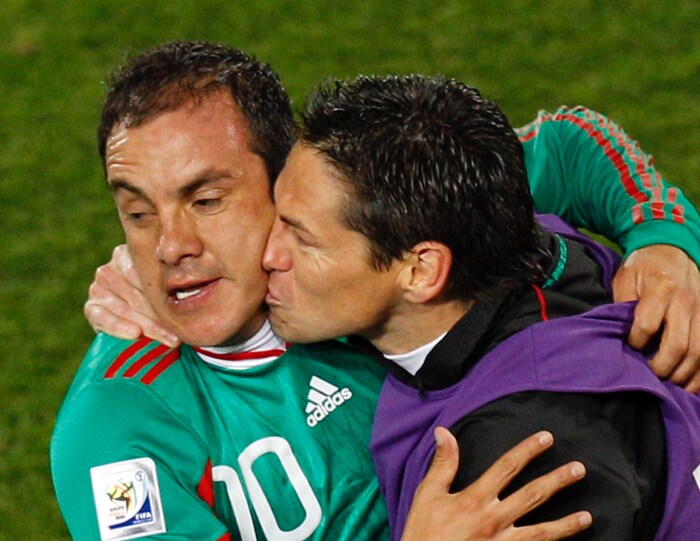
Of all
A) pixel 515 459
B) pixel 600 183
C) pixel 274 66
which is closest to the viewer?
pixel 515 459

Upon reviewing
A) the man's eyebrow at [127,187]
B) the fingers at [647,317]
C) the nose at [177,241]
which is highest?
the man's eyebrow at [127,187]

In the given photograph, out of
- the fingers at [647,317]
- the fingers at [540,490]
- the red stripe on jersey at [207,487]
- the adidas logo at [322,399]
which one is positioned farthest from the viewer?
the adidas logo at [322,399]

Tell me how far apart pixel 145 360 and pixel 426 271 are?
0.71 m

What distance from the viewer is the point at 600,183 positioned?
3.83 metres

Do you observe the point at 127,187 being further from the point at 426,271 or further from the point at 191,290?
the point at 426,271

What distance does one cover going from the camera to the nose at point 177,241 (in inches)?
130

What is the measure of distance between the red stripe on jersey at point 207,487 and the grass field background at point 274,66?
8.88ft

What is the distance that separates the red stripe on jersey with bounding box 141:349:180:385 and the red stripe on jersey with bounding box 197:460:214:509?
237mm

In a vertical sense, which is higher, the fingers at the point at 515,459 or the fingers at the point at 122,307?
the fingers at the point at 122,307

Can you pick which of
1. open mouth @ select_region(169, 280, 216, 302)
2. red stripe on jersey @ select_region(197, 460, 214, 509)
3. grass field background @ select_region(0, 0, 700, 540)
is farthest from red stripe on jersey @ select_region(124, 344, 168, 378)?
grass field background @ select_region(0, 0, 700, 540)

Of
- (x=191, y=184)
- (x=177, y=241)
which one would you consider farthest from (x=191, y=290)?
(x=191, y=184)

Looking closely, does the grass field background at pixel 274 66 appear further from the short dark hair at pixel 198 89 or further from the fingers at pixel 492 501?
the fingers at pixel 492 501

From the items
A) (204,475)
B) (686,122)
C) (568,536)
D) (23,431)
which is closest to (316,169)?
(204,475)

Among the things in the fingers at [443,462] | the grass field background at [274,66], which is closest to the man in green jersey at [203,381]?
the fingers at [443,462]
